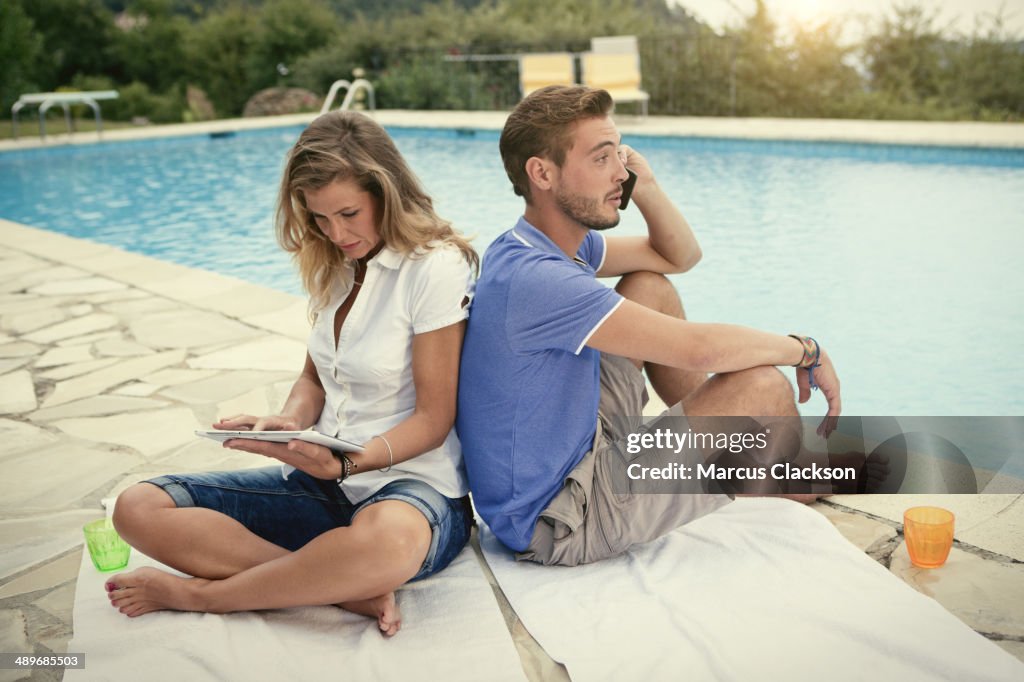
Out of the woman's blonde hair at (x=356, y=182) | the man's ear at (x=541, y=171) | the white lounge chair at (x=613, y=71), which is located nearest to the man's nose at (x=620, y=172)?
the man's ear at (x=541, y=171)

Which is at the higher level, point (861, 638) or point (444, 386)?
point (444, 386)

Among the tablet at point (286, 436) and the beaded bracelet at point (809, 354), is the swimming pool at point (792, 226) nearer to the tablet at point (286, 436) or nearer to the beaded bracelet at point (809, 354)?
the tablet at point (286, 436)

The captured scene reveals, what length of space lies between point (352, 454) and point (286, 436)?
0.20m

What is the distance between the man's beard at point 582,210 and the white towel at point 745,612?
84cm

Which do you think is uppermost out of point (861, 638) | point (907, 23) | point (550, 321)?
point (907, 23)

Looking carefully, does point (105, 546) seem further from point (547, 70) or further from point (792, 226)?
point (547, 70)

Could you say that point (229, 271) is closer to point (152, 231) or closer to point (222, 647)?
point (152, 231)

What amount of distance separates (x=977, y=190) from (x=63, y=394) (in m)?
7.20

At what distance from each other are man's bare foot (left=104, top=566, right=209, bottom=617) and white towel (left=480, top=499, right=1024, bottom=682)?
2.35 ft

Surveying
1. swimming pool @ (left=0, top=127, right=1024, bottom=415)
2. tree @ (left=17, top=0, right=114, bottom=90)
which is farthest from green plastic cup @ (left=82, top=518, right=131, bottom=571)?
tree @ (left=17, top=0, right=114, bottom=90)

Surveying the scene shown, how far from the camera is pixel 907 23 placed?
1284 cm

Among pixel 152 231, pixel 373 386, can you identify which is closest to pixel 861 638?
pixel 373 386

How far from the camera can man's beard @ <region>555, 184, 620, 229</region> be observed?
7.16 ft

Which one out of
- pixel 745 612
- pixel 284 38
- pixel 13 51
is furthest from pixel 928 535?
pixel 284 38
